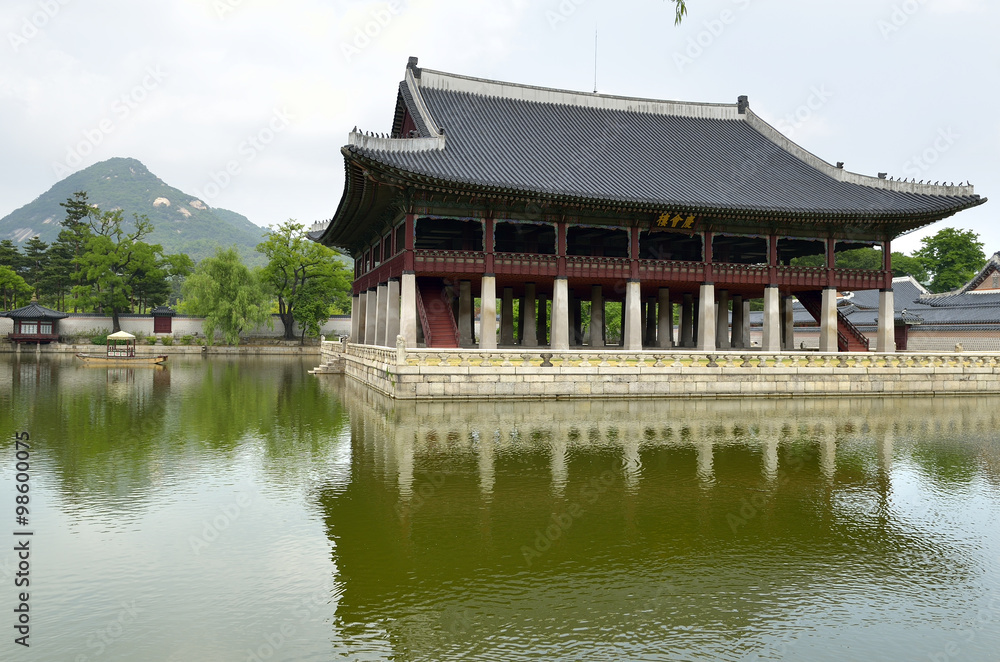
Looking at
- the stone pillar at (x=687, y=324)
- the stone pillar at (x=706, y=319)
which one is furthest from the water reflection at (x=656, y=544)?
the stone pillar at (x=687, y=324)

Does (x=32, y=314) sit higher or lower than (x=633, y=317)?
higher

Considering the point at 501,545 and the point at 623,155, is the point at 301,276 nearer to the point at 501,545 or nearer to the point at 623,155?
the point at 623,155

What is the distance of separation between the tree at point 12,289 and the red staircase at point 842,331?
80.8 meters

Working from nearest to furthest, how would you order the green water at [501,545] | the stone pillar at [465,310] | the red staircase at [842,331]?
the green water at [501,545] → the stone pillar at [465,310] → the red staircase at [842,331]

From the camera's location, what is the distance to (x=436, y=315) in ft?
109

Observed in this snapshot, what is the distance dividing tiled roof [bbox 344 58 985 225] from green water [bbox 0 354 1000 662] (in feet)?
50.8

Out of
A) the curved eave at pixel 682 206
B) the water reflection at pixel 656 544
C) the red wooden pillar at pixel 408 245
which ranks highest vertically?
the curved eave at pixel 682 206

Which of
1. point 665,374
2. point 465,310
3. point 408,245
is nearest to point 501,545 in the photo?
point 665,374

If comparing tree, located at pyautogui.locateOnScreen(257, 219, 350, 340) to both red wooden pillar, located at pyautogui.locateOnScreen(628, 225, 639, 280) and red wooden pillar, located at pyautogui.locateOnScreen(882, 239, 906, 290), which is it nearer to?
red wooden pillar, located at pyautogui.locateOnScreen(628, 225, 639, 280)

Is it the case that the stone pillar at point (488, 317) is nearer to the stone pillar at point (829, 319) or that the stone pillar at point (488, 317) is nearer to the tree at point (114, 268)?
the stone pillar at point (829, 319)

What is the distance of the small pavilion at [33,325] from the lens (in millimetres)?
66375

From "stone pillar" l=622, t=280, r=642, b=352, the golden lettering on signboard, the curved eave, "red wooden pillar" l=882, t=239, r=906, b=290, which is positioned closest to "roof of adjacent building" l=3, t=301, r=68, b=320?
the curved eave

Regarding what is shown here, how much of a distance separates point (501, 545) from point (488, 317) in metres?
21.3

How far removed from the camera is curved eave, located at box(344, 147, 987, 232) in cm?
2781
